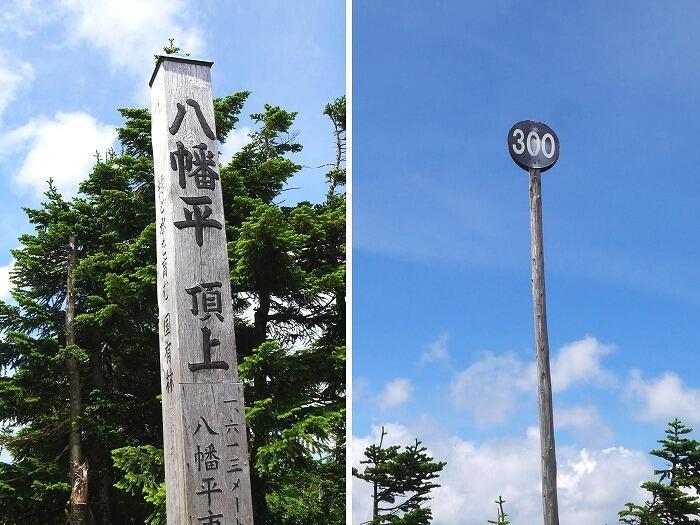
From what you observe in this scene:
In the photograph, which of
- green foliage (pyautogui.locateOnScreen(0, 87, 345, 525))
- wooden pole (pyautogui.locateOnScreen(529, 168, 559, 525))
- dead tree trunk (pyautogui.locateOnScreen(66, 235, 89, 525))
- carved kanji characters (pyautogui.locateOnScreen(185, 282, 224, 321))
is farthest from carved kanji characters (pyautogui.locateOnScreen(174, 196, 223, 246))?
dead tree trunk (pyautogui.locateOnScreen(66, 235, 89, 525))

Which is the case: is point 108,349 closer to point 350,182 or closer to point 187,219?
point 350,182

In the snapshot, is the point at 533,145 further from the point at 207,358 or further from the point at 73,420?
the point at 73,420

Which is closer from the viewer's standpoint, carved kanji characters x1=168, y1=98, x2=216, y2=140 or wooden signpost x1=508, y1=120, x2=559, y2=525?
wooden signpost x1=508, y1=120, x2=559, y2=525

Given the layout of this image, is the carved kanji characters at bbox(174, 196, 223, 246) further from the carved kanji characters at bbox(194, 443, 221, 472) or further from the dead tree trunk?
the dead tree trunk

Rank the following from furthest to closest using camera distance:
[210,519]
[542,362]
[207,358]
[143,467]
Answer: [143,467] < [542,362] < [207,358] < [210,519]

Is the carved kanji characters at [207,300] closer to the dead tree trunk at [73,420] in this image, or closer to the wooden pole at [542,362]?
the wooden pole at [542,362]

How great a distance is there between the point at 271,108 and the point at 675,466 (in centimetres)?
882

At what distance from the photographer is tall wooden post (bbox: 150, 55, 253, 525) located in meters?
4.64

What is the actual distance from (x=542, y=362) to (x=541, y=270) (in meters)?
0.67

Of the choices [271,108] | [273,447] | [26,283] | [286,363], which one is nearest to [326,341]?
[286,363]

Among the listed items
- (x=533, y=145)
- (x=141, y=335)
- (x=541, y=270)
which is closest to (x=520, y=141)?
(x=533, y=145)

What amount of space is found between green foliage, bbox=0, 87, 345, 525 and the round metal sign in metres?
5.16

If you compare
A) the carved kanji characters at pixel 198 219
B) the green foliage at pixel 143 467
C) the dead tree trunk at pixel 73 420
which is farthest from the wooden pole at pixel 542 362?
the dead tree trunk at pixel 73 420

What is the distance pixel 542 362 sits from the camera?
5.18 meters
